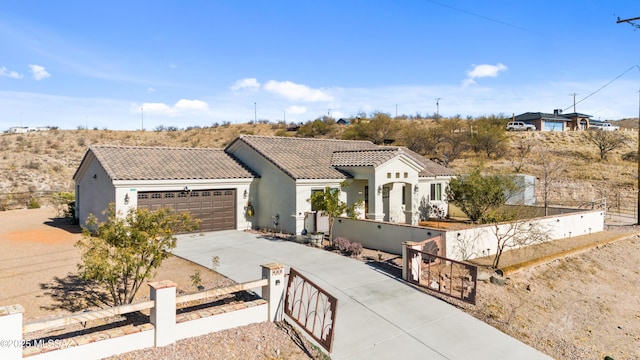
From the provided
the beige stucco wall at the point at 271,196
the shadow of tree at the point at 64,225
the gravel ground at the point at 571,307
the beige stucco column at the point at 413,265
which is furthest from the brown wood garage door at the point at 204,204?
the gravel ground at the point at 571,307

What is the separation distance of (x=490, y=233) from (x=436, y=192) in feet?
34.8

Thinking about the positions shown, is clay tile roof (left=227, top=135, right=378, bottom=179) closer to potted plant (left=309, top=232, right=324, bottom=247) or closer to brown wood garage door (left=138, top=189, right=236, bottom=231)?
brown wood garage door (left=138, top=189, right=236, bottom=231)

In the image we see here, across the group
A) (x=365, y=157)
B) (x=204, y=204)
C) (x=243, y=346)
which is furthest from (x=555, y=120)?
(x=243, y=346)

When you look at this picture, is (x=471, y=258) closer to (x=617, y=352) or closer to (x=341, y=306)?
(x=617, y=352)

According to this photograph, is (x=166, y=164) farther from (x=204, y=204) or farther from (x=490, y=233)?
(x=490, y=233)

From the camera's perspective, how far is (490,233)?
16.7m

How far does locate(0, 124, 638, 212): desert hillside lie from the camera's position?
3716cm

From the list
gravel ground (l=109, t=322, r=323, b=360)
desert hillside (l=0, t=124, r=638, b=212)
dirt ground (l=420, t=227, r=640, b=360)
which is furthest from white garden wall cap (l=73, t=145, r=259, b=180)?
desert hillside (l=0, t=124, r=638, b=212)

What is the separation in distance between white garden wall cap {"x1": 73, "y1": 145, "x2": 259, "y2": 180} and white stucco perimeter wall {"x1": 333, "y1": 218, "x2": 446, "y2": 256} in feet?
21.9

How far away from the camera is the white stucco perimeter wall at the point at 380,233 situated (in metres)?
15.3

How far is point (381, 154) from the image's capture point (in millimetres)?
21891

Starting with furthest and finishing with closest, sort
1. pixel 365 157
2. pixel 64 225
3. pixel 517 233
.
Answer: pixel 64 225 → pixel 365 157 → pixel 517 233

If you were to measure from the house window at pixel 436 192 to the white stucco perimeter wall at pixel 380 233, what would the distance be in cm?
1073

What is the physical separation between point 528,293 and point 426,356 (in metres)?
6.78
